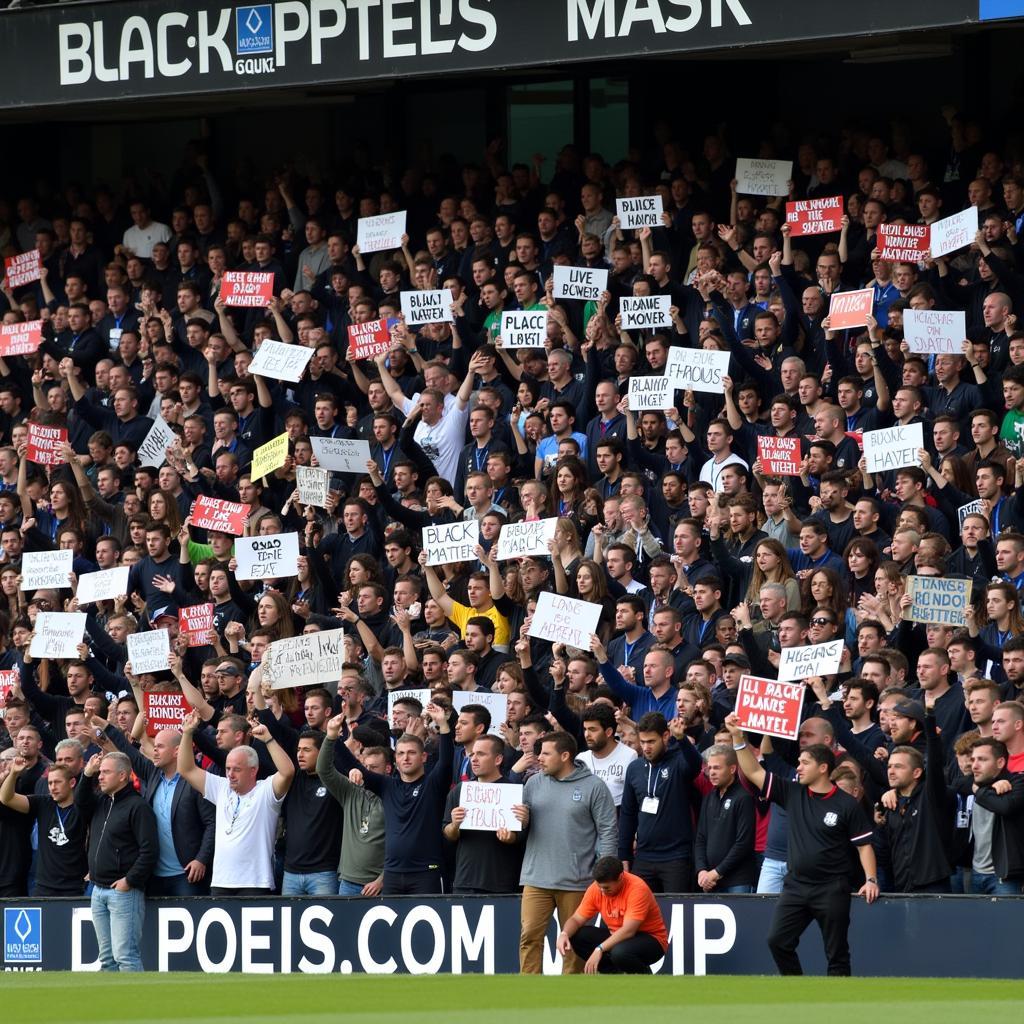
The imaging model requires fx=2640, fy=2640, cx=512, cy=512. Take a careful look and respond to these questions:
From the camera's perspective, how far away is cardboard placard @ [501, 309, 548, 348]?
21.0 m

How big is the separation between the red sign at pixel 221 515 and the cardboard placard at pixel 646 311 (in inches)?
134

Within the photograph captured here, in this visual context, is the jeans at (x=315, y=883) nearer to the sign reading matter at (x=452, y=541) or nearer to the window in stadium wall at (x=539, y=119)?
the sign reading matter at (x=452, y=541)

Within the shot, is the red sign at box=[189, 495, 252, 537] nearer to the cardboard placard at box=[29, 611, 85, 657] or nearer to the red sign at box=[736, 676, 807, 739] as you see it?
the cardboard placard at box=[29, 611, 85, 657]

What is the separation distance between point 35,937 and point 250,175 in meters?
10.2

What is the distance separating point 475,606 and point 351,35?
5.72 metres

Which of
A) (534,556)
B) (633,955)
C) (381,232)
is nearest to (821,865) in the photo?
(633,955)

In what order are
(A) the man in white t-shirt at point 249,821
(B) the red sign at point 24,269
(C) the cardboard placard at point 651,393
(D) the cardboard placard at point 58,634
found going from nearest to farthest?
1. (A) the man in white t-shirt at point 249,821
2. (C) the cardboard placard at point 651,393
3. (D) the cardboard placard at point 58,634
4. (B) the red sign at point 24,269

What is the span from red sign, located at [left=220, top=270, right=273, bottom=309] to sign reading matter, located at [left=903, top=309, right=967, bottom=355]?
6673 mm

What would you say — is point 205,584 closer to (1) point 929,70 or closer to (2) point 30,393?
(2) point 30,393

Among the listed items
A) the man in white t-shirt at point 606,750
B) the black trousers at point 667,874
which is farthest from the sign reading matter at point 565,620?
the black trousers at point 667,874

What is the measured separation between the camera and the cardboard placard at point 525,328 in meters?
21.0

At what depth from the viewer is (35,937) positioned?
59.0ft

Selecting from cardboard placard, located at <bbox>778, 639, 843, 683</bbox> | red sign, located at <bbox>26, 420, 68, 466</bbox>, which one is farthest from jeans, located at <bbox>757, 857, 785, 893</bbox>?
red sign, located at <bbox>26, 420, 68, 466</bbox>

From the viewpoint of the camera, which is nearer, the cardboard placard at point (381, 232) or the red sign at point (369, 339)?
the red sign at point (369, 339)
